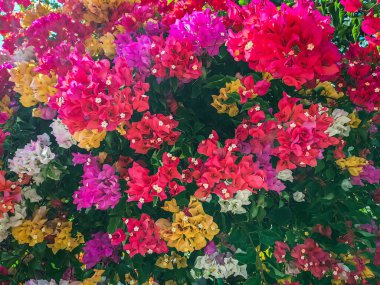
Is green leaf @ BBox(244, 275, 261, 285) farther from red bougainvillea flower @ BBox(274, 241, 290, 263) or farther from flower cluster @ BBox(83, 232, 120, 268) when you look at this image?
flower cluster @ BBox(83, 232, 120, 268)

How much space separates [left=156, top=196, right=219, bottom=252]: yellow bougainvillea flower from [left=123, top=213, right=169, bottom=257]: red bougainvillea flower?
5cm

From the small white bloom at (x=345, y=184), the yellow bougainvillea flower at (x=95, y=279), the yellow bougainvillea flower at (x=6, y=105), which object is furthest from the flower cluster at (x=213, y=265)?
the yellow bougainvillea flower at (x=6, y=105)

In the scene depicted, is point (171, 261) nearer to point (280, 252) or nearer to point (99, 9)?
point (280, 252)

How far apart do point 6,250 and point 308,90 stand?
4.97 feet

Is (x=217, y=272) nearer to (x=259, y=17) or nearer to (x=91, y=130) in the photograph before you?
(x=91, y=130)

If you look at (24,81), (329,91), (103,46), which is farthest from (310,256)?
(24,81)

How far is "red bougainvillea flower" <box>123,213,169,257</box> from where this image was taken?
1.48 m

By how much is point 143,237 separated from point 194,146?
386mm

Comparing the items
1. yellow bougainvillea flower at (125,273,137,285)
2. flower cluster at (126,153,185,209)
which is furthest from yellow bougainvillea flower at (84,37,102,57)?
yellow bougainvillea flower at (125,273,137,285)

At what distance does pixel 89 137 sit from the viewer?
140 centimetres

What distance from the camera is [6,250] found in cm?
189

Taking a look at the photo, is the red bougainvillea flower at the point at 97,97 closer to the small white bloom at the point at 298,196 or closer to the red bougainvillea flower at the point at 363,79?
the small white bloom at the point at 298,196

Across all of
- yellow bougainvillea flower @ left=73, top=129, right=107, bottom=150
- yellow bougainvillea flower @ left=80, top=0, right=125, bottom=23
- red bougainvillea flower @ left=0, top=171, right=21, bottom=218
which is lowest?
red bougainvillea flower @ left=0, top=171, right=21, bottom=218

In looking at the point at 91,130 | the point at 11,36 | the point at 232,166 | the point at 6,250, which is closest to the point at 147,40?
the point at 91,130
